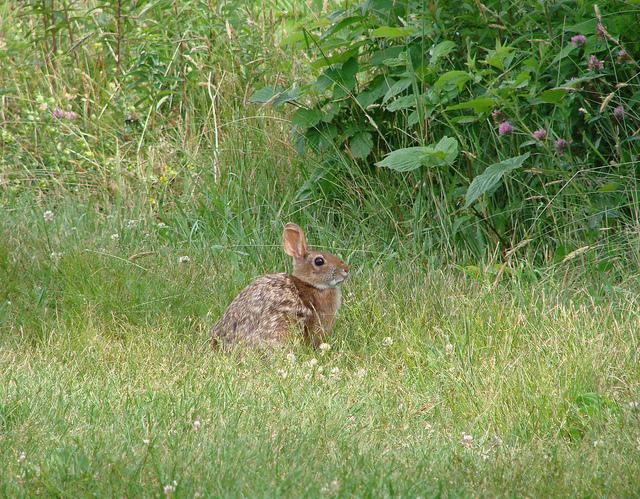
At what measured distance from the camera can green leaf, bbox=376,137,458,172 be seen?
653 centimetres

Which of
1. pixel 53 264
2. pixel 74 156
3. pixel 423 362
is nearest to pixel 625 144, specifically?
pixel 423 362

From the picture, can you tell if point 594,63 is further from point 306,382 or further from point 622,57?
point 306,382

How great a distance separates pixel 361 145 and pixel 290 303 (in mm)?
1697

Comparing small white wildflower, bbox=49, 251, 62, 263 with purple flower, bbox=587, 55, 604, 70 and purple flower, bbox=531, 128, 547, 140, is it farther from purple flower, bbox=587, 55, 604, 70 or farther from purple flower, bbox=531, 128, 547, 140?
purple flower, bbox=587, 55, 604, 70

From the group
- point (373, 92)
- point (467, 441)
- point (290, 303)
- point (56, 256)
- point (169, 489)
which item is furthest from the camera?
point (373, 92)

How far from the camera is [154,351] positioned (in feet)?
19.1

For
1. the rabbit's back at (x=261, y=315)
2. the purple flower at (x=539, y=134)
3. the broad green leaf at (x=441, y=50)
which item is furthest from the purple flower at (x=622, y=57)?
the rabbit's back at (x=261, y=315)

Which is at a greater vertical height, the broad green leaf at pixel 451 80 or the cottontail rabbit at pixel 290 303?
the broad green leaf at pixel 451 80

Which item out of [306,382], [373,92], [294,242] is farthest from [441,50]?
[306,382]

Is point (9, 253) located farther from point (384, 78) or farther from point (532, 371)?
point (532, 371)

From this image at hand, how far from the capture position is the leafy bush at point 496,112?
6.56 metres

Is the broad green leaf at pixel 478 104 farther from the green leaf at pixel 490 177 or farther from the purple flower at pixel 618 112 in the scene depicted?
the purple flower at pixel 618 112

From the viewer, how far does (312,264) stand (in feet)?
20.9

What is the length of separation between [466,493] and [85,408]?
68.5 inches
